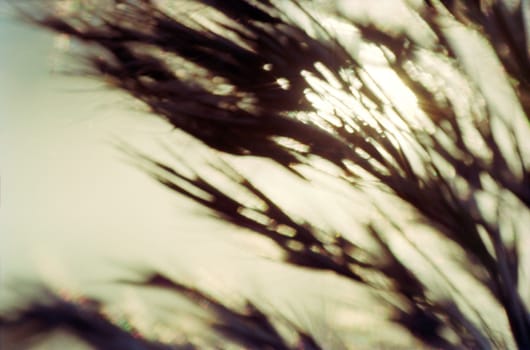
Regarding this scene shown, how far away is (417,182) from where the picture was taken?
60.6 inches

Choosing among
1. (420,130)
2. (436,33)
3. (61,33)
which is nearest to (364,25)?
(436,33)

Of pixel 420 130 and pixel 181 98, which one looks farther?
pixel 420 130

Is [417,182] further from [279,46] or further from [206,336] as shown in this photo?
[206,336]

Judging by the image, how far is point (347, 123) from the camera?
1489mm

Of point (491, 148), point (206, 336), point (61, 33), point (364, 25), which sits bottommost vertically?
point (491, 148)

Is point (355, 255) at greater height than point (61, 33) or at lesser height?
lesser

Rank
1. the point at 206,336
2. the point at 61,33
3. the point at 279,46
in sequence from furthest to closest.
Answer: the point at 279,46
the point at 61,33
the point at 206,336

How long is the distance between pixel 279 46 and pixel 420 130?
0.48m

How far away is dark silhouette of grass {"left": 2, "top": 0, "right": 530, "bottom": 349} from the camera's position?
54.2 inches

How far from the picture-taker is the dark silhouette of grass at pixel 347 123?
138cm

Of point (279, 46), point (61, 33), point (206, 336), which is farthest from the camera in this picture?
point (279, 46)

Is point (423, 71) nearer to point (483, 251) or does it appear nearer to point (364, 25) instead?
point (364, 25)

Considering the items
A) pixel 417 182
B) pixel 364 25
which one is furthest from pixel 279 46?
pixel 417 182

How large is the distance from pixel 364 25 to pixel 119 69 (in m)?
0.68
